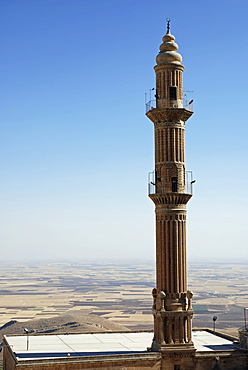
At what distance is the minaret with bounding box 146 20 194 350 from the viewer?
3778 centimetres

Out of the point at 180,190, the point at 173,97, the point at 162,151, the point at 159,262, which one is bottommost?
the point at 159,262

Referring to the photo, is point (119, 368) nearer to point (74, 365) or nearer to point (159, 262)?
point (74, 365)

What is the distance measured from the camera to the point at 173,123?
39.8 m

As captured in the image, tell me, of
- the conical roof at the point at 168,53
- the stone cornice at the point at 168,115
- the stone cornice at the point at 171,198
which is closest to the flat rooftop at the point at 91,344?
the stone cornice at the point at 171,198

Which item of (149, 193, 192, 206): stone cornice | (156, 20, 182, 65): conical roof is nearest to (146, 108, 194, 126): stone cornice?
(156, 20, 182, 65): conical roof

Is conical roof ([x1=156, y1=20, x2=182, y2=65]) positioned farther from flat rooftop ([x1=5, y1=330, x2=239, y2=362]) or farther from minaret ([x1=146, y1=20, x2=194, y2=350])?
flat rooftop ([x1=5, y1=330, x2=239, y2=362])

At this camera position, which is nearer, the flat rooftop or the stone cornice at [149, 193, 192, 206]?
the flat rooftop

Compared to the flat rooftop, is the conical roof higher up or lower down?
higher up

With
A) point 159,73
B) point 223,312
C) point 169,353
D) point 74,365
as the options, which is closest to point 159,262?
point 169,353

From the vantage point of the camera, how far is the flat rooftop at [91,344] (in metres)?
36.2

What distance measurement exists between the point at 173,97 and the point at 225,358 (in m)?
17.3

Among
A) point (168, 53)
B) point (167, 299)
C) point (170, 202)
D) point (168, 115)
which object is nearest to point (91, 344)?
point (167, 299)

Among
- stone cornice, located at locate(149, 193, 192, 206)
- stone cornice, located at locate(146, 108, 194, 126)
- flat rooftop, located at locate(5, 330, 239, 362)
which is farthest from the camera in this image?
stone cornice, located at locate(146, 108, 194, 126)

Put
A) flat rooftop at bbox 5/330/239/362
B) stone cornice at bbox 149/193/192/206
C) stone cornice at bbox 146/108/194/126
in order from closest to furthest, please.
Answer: flat rooftop at bbox 5/330/239/362, stone cornice at bbox 149/193/192/206, stone cornice at bbox 146/108/194/126
